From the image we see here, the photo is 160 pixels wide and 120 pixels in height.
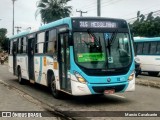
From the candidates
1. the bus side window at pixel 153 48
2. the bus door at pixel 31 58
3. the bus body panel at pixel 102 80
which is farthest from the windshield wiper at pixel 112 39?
the bus side window at pixel 153 48

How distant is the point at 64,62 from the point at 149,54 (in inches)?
580

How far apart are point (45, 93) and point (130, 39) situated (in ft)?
15.6

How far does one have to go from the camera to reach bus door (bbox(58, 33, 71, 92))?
12219mm

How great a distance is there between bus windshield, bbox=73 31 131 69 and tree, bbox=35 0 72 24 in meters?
33.2

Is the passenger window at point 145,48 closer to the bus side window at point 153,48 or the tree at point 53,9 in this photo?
the bus side window at point 153,48

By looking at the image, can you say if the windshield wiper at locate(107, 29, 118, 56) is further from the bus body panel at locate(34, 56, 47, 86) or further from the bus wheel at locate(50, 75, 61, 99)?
Answer: the bus body panel at locate(34, 56, 47, 86)

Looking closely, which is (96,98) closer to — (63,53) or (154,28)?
(63,53)

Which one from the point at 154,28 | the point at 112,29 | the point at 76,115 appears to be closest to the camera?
the point at 76,115

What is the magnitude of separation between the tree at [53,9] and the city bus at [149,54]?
63.9 ft

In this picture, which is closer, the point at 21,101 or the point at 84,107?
the point at 84,107

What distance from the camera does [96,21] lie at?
40.1 ft

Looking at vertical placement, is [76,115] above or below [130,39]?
below

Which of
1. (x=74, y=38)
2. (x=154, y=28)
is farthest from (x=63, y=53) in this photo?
(x=154, y=28)

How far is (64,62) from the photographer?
12508 millimetres
